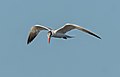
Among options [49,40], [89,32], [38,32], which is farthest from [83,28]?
[38,32]

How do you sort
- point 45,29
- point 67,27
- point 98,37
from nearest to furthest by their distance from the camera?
1. point 98,37
2. point 67,27
3. point 45,29

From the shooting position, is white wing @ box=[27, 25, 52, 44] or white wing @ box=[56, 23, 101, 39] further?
white wing @ box=[27, 25, 52, 44]

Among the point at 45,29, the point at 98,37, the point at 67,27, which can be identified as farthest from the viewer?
the point at 45,29

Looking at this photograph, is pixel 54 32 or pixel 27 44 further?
pixel 27 44

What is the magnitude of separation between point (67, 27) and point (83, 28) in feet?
4.16

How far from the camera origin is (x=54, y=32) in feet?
115

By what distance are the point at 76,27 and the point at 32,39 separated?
19.6ft

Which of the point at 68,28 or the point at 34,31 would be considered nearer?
the point at 68,28

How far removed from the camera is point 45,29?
37.9 metres

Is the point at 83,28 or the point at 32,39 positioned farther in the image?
the point at 32,39

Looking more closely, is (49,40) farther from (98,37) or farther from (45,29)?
(98,37)

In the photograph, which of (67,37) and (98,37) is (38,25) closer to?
(67,37)

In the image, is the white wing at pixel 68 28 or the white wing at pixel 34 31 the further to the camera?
the white wing at pixel 34 31

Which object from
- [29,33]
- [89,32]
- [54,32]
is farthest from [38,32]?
[89,32]
